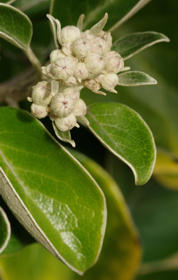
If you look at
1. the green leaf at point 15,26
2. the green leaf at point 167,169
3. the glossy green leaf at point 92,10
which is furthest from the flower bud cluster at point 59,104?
the green leaf at point 167,169

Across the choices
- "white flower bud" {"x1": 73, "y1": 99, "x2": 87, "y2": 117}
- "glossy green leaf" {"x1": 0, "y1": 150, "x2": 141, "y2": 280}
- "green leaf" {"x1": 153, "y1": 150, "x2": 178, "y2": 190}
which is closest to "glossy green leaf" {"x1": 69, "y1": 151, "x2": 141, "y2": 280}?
"glossy green leaf" {"x1": 0, "y1": 150, "x2": 141, "y2": 280}

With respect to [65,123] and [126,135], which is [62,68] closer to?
[65,123]

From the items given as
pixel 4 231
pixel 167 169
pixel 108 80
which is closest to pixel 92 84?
pixel 108 80

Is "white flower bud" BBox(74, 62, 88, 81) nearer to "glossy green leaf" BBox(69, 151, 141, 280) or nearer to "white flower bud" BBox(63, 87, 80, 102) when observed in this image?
"white flower bud" BBox(63, 87, 80, 102)

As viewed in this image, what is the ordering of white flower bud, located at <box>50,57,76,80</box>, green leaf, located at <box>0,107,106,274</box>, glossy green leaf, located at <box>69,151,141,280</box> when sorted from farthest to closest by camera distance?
1. glossy green leaf, located at <box>69,151,141,280</box>
2. green leaf, located at <box>0,107,106,274</box>
3. white flower bud, located at <box>50,57,76,80</box>

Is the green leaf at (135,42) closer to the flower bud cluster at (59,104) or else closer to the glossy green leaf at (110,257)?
the flower bud cluster at (59,104)

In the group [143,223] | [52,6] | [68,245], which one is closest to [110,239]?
[143,223]

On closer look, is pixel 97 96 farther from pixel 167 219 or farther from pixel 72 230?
pixel 167 219
